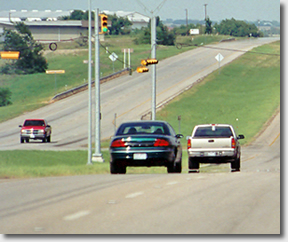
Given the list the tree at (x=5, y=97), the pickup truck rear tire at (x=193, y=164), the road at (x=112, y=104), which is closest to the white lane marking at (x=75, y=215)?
the pickup truck rear tire at (x=193, y=164)

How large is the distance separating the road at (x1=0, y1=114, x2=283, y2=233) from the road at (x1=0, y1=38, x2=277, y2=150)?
1116 inches

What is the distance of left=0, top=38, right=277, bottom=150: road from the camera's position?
5253 centimetres

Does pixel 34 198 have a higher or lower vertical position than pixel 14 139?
higher

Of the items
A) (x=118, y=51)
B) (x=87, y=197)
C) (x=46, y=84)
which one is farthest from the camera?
(x=118, y=51)

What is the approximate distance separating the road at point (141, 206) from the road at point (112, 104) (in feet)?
93.0

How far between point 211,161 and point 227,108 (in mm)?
43924

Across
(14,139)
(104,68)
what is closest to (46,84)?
(104,68)

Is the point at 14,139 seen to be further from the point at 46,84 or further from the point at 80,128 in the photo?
the point at 46,84

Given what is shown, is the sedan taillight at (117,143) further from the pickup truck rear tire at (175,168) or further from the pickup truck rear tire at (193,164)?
the pickup truck rear tire at (193,164)

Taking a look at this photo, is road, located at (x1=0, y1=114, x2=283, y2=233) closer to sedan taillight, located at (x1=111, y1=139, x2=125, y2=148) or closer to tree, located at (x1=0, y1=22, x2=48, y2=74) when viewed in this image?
sedan taillight, located at (x1=111, y1=139, x2=125, y2=148)

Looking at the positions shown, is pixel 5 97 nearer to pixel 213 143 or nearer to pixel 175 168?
pixel 213 143

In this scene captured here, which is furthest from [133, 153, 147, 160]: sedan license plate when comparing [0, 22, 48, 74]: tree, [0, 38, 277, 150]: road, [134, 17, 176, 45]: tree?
[134, 17, 176, 45]: tree

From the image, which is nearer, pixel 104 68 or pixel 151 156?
pixel 151 156

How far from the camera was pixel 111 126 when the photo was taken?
59.3 m
